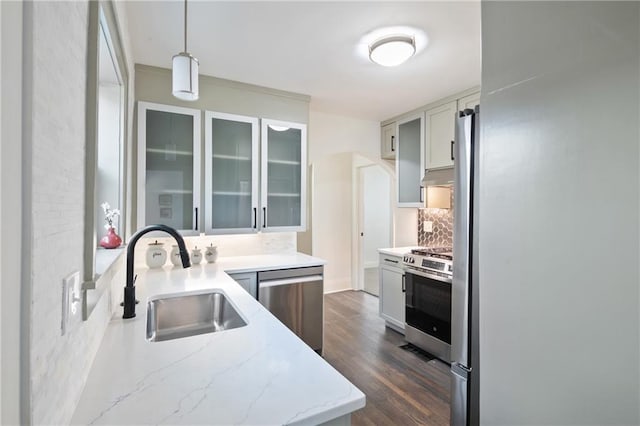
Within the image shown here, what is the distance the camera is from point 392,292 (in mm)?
3521

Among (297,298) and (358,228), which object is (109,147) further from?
(358,228)

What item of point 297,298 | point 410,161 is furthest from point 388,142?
point 297,298

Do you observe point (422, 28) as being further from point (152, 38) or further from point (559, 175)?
point (152, 38)

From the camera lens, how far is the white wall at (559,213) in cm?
78

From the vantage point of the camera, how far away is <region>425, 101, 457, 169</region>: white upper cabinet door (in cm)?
325

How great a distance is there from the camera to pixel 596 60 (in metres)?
0.84

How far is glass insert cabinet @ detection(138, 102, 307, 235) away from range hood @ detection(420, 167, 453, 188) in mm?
1310

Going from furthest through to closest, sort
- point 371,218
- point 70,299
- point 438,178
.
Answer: point 371,218
point 438,178
point 70,299

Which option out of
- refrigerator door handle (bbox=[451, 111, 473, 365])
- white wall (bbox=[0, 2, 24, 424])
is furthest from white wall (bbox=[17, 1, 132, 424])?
refrigerator door handle (bbox=[451, 111, 473, 365])

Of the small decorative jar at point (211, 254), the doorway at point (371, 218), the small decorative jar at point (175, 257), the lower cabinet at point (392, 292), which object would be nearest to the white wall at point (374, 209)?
the doorway at point (371, 218)

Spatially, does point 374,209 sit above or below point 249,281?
above

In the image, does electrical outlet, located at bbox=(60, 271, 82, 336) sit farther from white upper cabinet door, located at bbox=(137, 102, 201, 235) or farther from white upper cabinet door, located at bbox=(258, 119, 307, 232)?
white upper cabinet door, located at bbox=(258, 119, 307, 232)

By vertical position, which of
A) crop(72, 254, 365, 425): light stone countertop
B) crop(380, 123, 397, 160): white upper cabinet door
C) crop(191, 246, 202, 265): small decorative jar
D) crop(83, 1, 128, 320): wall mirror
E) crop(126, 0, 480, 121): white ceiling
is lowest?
crop(72, 254, 365, 425): light stone countertop

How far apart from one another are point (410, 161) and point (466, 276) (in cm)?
264
